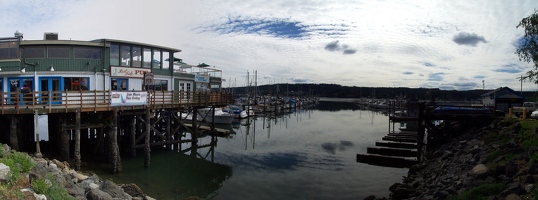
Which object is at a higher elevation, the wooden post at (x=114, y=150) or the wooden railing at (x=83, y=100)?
the wooden railing at (x=83, y=100)

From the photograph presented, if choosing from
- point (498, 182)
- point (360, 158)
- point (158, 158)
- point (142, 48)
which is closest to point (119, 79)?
point (142, 48)

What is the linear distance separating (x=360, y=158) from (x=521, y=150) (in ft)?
42.1

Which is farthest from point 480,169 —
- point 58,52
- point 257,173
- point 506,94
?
point 506,94

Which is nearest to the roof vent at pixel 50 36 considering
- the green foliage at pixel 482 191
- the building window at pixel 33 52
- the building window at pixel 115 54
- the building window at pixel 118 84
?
the building window at pixel 33 52

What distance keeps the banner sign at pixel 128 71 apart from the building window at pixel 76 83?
1836 mm

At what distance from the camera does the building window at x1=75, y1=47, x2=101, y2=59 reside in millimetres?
23297

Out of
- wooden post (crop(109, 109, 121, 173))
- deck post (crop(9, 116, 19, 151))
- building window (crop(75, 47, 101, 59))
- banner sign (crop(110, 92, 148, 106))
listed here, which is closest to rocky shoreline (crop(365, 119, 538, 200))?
wooden post (crop(109, 109, 121, 173))

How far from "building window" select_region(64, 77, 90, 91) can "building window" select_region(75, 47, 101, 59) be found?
63.3 inches

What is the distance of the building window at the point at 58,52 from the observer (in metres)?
22.7

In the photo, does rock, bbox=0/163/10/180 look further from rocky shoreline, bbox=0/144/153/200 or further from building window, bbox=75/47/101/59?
building window, bbox=75/47/101/59

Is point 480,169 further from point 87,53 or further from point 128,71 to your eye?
point 87,53

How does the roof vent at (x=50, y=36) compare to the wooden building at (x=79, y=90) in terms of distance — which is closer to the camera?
the wooden building at (x=79, y=90)

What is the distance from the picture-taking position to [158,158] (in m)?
25.9

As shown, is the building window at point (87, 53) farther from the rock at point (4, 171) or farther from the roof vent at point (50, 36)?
the rock at point (4, 171)
